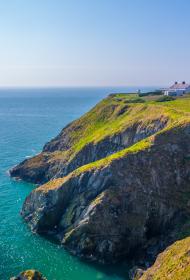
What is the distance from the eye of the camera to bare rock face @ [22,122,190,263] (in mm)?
69812

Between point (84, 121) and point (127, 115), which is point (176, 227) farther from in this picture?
point (84, 121)

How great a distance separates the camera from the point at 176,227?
6975 cm

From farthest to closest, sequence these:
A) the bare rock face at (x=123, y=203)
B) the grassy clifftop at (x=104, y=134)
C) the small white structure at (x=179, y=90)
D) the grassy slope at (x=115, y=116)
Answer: the small white structure at (x=179, y=90), the grassy slope at (x=115, y=116), the grassy clifftop at (x=104, y=134), the bare rock face at (x=123, y=203)

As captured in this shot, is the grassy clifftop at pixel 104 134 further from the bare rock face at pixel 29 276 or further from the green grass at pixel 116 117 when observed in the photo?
the bare rock face at pixel 29 276

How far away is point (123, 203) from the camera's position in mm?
72688

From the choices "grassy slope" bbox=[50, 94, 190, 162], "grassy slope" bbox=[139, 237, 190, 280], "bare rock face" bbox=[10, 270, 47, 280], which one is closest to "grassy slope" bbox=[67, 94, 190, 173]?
"grassy slope" bbox=[50, 94, 190, 162]

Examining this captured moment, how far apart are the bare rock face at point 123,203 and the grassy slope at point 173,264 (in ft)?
20.0

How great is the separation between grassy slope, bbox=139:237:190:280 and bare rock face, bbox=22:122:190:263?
611 cm

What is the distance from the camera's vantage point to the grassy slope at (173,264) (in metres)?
52.5

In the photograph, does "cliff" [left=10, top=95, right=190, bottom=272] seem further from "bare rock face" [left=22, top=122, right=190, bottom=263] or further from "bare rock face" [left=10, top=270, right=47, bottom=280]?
"bare rock face" [left=10, top=270, right=47, bottom=280]

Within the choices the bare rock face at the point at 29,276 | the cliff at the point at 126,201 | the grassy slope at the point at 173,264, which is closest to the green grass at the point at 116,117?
the cliff at the point at 126,201

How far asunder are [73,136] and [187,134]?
2251 inches

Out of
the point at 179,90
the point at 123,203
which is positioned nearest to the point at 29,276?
the point at 123,203

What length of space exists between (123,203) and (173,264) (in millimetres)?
18966
